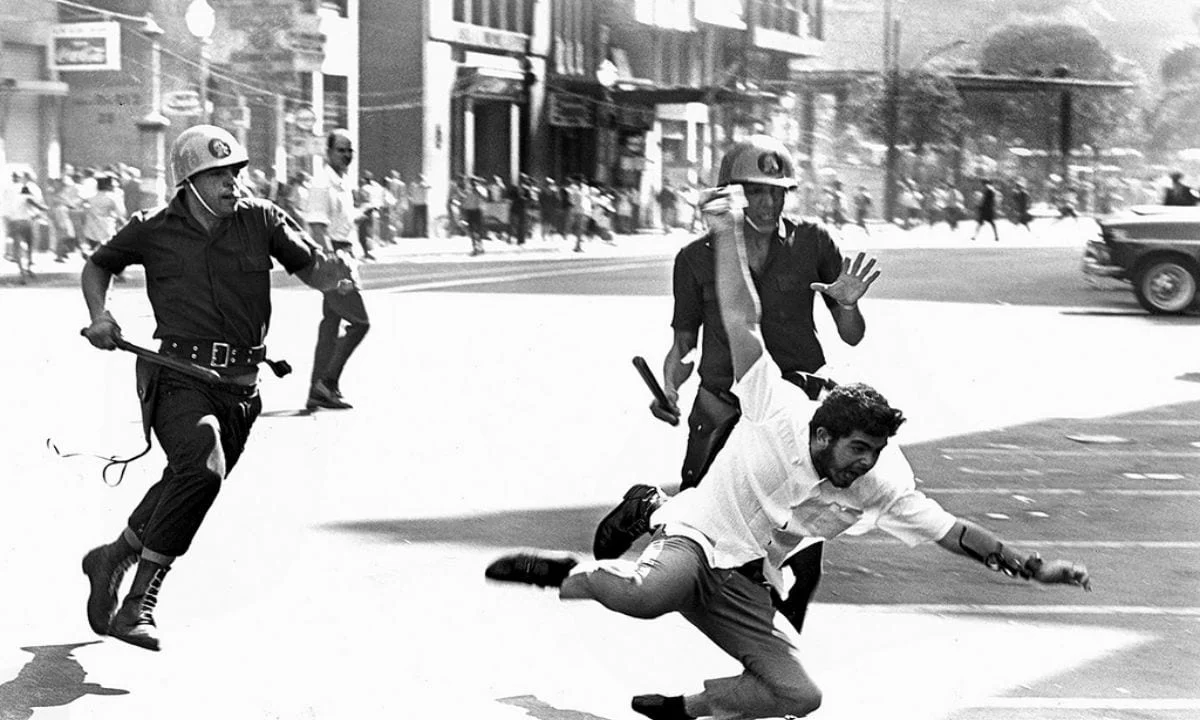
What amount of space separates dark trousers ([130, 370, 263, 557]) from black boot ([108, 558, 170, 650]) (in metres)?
0.07

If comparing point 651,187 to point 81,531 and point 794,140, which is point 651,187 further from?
point 81,531

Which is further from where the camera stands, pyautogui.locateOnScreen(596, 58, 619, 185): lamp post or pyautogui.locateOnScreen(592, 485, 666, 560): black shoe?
pyautogui.locateOnScreen(596, 58, 619, 185): lamp post

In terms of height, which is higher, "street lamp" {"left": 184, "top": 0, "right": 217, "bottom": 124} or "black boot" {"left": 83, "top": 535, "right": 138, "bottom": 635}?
"street lamp" {"left": 184, "top": 0, "right": 217, "bottom": 124}

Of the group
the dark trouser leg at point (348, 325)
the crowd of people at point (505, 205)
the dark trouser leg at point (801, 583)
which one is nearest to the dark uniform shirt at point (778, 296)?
the dark trouser leg at point (801, 583)

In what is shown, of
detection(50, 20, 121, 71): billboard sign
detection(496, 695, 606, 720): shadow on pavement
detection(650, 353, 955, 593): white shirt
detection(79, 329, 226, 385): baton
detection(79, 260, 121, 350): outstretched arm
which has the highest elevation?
detection(50, 20, 121, 71): billboard sign

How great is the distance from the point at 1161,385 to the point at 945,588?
793 cm

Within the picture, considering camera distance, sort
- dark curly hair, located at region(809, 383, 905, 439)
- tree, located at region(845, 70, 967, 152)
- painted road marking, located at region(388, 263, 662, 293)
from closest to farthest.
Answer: dark curly hair, located at region(809, 383, 905, 439) → tree, located at region(845, 70, 967, 152) → painted road marking, located at region(388, 263, 662, 293)

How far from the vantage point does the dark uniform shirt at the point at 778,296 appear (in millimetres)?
5230

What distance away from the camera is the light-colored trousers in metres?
4.18

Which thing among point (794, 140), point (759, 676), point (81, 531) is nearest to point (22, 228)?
point (794, 140)

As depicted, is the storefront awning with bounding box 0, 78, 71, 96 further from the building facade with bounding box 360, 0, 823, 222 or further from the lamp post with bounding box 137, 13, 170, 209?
the building facade with bounding box 360, 0, 823, 222

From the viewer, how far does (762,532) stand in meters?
4.26

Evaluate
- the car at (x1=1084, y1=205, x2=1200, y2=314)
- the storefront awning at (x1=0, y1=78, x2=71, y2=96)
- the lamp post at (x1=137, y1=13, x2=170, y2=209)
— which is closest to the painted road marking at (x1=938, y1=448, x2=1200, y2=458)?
the car at (x1=1084, y1=205, x2=1200, y2=314)

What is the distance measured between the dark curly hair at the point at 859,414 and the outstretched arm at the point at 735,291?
343 mm
